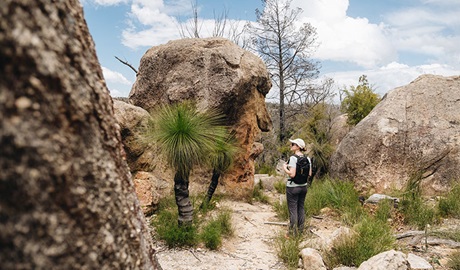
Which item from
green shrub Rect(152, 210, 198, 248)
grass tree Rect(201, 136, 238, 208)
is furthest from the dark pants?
green shrub Rect(152, 210, 198, 248)

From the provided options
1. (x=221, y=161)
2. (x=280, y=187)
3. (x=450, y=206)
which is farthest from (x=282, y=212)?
(x=280, y=187)

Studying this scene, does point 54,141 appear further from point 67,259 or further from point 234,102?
point 234,102

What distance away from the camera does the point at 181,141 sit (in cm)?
504

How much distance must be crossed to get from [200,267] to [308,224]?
8.84ft

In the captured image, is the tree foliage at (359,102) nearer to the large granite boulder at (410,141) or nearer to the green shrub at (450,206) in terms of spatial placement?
the large granite boulder at (410,141)

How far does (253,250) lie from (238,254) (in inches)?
14.0

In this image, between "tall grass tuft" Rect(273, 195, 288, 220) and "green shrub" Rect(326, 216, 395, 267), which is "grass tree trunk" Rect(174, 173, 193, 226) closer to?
"green shrub" Rect(326, 216, 395, 267)

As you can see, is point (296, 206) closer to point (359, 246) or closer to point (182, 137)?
point (359, 246)

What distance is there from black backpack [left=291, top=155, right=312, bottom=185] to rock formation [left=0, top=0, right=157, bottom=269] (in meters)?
4.98

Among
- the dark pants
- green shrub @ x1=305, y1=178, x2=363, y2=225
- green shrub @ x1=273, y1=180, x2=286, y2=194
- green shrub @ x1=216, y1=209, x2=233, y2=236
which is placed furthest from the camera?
green shrub @ x1=273, y1=180, x2=286, y2=194

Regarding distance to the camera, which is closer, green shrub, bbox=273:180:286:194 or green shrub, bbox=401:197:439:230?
green shrub, bbox=401:197:439:230

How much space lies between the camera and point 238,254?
220 inches

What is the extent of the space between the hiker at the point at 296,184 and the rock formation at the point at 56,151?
197 inches

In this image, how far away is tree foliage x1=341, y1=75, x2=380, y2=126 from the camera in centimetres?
1435
